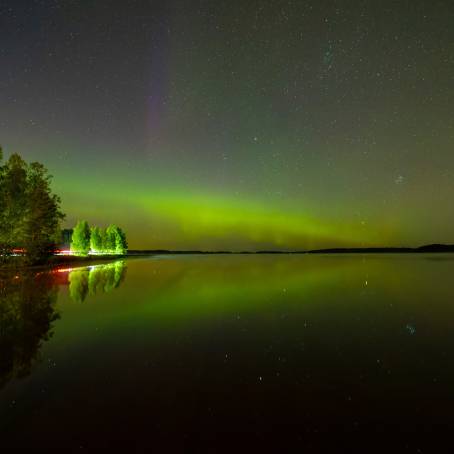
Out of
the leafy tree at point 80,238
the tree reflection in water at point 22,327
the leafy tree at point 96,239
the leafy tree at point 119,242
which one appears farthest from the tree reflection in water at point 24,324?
the leafy tree at point 119,242

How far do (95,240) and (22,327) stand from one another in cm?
12508

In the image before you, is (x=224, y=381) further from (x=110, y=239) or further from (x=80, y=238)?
(x=110, y=239)

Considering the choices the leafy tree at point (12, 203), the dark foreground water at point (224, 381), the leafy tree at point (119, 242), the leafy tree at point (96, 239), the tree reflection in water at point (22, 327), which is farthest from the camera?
the leafy tree at point (119, 242)

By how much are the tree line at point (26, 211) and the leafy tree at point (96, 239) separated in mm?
78454

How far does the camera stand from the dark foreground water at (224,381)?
5.93 m

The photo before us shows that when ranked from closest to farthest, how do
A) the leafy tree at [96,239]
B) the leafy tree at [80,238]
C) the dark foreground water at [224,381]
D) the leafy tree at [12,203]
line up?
the dark foreground water at [224,381] → the leafy tree at [12,203] → the leafy tree at [80,238] → the leafy tree at [96,239]

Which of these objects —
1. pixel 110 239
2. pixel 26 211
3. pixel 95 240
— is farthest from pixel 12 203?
pixel 110 239

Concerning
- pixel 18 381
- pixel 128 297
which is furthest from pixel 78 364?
pixel 128 297

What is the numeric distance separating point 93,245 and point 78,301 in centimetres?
11716

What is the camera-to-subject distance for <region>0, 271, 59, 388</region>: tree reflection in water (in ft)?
31.3

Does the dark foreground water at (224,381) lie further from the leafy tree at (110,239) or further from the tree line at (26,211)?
the leafy tree at (110,239)

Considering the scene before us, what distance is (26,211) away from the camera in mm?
Result: 46625

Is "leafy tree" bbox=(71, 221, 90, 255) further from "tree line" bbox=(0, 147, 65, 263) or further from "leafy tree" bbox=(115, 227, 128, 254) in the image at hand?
"tree line" bbox=(0, 147, 65, 263)

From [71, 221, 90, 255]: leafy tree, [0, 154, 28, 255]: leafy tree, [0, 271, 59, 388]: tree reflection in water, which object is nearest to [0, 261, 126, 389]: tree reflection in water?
[0, 271, 59, 388]: tree reflection in water
